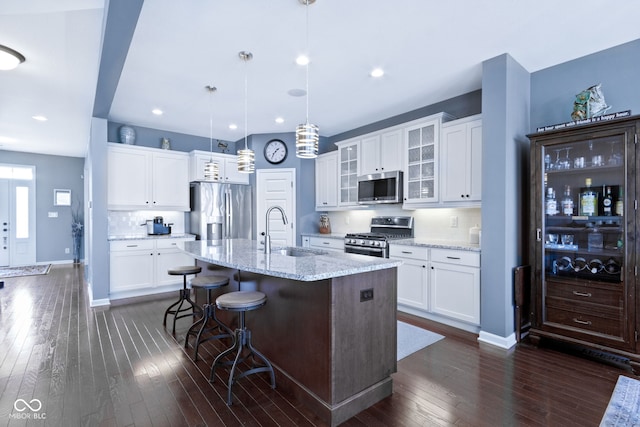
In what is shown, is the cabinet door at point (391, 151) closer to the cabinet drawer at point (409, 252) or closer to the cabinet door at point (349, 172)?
the cabinet door at point (349, 172)

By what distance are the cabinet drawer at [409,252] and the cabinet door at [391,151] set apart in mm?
1125

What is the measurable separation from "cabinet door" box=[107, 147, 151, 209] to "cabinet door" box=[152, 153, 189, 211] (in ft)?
0.39

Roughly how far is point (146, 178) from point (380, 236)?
373cm

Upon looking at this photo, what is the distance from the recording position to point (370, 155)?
477cm

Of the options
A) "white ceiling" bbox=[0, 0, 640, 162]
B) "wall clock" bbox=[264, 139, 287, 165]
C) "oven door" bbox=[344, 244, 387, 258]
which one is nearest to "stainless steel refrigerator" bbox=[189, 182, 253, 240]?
"wall clock" bbox=[264, 139, 287, 165]

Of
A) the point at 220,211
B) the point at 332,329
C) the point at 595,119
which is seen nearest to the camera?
the point at 332,329

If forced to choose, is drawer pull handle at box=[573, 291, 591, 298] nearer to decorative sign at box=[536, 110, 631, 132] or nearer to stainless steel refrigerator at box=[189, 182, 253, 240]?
decorative sign at box=[536, 110, 631, 132]

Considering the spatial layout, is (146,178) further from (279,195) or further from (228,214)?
(279,195)

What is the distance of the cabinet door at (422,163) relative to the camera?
389 cm

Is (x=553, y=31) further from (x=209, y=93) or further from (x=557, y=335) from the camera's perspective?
(x=209, y=93)

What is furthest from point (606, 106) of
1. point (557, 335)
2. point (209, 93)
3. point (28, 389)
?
point (28, 389)

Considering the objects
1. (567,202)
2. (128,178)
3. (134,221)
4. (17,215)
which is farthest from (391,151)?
(17,215)

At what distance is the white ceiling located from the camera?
2287mm

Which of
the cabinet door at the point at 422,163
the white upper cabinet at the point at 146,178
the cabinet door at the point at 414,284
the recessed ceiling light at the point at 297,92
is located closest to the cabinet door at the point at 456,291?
the cabinet door at the point at 414,284
